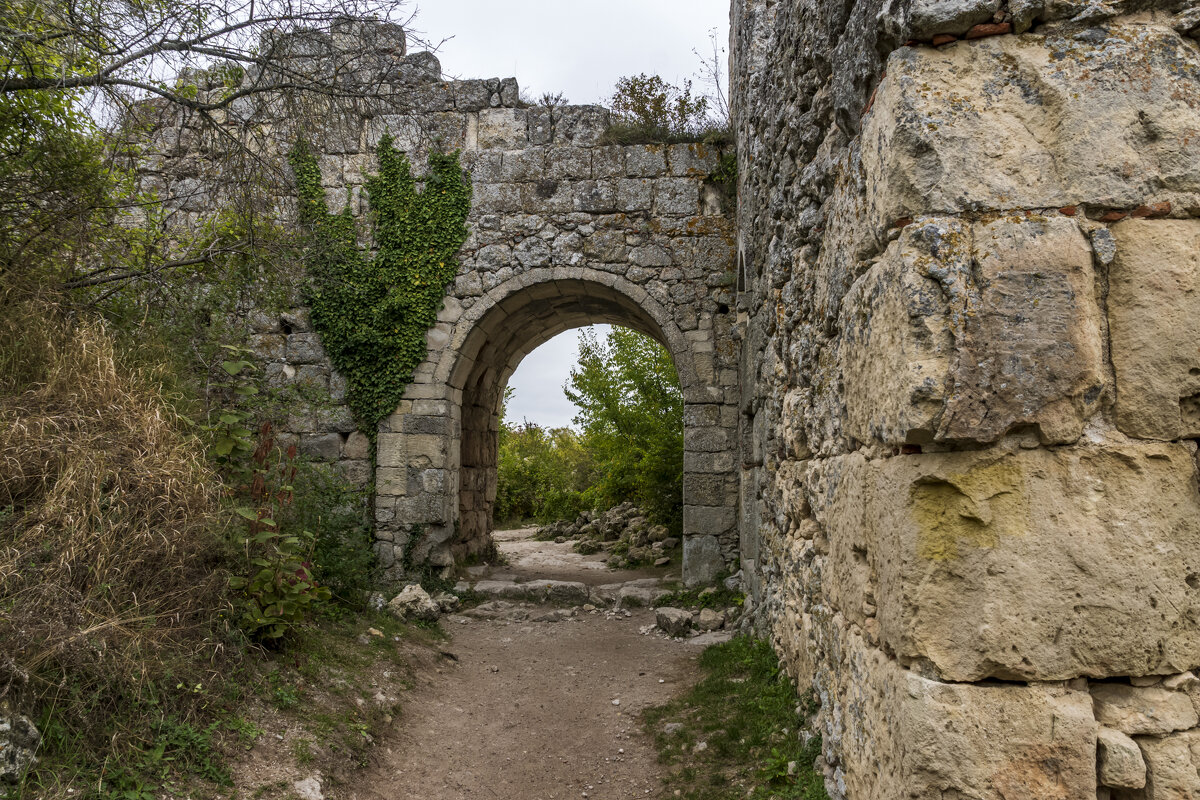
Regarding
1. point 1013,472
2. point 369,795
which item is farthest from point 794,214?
point 369,795

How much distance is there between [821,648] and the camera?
316cm

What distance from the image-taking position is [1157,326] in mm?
1838

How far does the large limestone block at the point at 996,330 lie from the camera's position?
1804 mm

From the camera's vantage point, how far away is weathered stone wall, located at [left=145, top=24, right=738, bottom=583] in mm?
8289

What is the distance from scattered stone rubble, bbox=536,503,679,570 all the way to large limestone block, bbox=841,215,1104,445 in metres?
8.31

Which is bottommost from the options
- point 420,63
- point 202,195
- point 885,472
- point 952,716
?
point 952,716

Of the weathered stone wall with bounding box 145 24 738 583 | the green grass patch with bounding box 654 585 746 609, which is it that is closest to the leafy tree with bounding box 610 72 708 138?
the weathered stone wall with bounding box 145 24 738 583

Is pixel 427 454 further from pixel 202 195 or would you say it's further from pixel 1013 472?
pixel 1013 472

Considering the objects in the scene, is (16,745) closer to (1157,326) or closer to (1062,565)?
(1062,565)

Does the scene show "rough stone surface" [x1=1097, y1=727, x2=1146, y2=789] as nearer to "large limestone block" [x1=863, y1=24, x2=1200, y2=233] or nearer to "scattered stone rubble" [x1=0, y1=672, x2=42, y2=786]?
"large limestone block" [x1=863, y1=24, x2=1200, y2=233]

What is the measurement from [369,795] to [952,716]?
2946mm

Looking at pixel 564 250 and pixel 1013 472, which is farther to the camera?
pixel 564 250

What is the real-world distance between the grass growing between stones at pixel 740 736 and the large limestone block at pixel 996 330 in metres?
1.79

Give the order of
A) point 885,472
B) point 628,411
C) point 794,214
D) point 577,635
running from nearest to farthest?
point 885,472 → point 794,214 → point 577,635 → point 628,411
